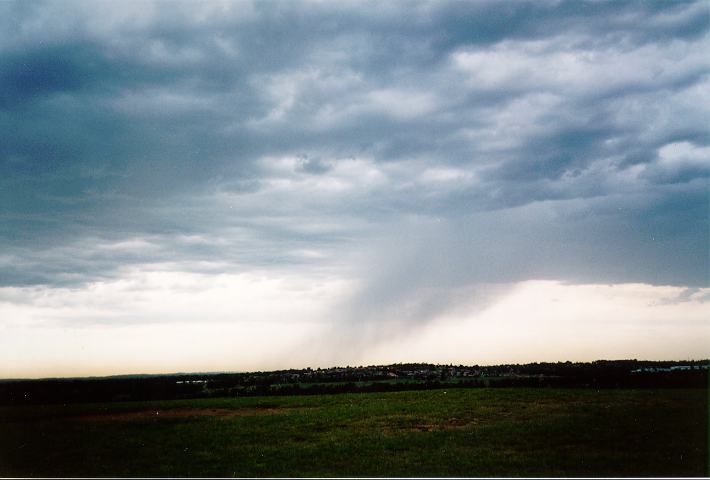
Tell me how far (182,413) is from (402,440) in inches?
1140

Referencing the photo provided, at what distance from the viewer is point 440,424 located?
3544 cm

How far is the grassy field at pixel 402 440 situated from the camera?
23688mm

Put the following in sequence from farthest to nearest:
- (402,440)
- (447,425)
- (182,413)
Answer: (182,413), (447,425), (402,440)

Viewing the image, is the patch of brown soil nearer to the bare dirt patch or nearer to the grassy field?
the grassy field

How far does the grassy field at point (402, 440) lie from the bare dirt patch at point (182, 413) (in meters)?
0.72

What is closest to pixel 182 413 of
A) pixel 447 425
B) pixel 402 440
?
pixel 447 425

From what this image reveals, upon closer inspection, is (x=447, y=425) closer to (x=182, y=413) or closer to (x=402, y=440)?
(x=402, y=440)

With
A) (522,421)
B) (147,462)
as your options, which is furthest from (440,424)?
(147,462)

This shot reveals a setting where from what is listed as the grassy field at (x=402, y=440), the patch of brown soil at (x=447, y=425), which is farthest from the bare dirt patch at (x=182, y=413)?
the patch of brown soil at (x=447, y=425)

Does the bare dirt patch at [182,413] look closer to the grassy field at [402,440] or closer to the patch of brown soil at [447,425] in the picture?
the grassy field at [402,440]

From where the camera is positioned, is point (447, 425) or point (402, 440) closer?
point (402, 440)

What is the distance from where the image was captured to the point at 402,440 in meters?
29.9

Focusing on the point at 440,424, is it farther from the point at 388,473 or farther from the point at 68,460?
the point at 68,460

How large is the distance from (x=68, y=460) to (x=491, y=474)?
22.7m
